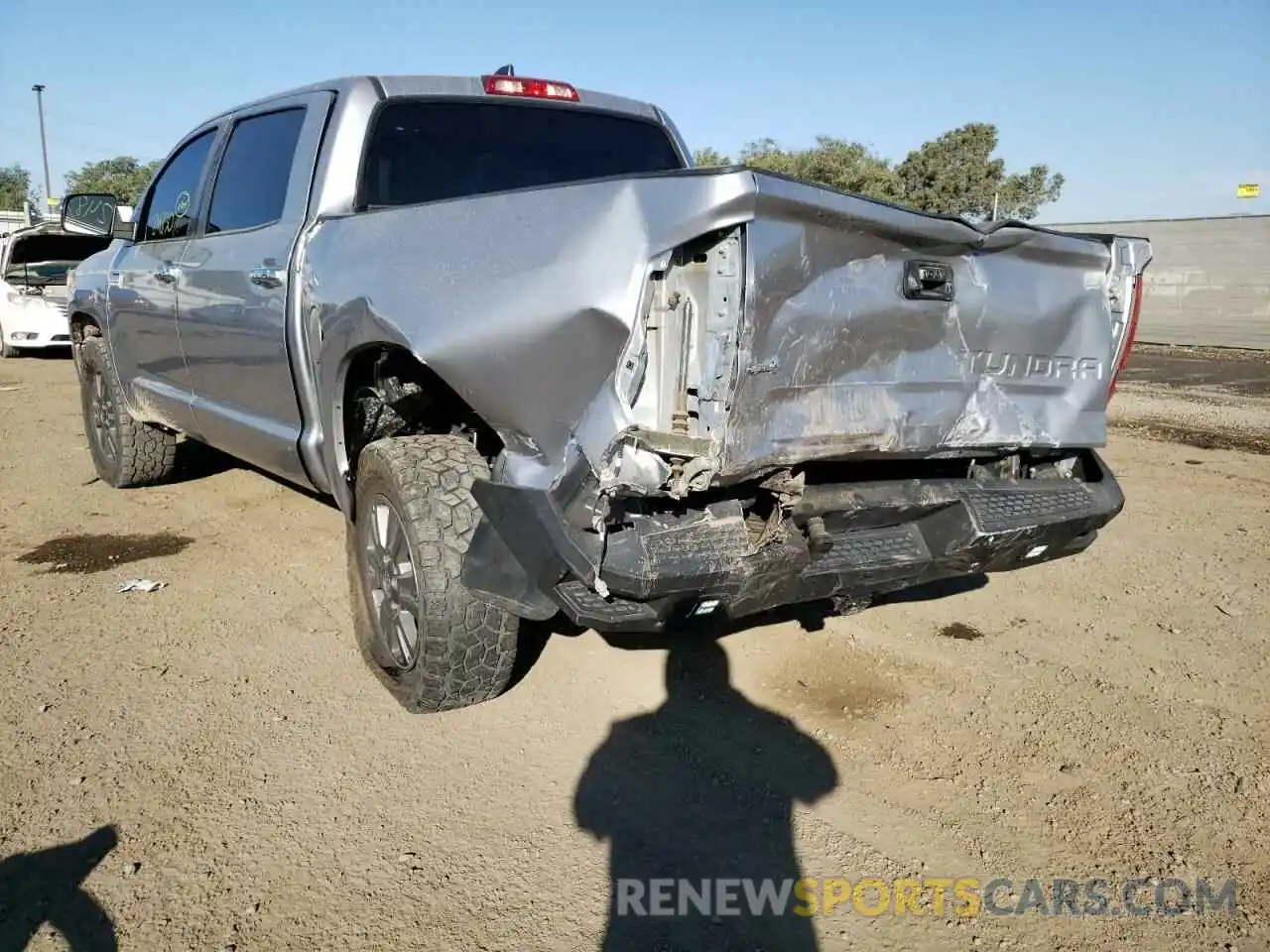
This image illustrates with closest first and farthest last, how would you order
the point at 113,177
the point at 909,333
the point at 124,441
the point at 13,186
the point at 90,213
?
the point at 909,333 < the point at 90,213 < the point at 124,441 < the point at 113,177 < the point at 13,186

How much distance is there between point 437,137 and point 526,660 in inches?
83.6

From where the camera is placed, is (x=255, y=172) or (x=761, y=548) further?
(x=255, y=172)

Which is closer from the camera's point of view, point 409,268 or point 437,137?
point 409,268

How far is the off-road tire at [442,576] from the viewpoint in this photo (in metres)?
2.88

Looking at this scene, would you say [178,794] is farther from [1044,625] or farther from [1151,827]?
[1044,625]

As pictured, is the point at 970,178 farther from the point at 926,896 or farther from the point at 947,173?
the point at 926,896

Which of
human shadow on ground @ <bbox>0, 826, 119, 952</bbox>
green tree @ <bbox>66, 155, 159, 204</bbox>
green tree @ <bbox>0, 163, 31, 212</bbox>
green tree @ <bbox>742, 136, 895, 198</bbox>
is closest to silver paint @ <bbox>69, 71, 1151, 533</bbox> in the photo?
human shadow on ground @ <bbox>0, 826, 119, 952</bbox>

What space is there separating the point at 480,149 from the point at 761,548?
2.29 meters

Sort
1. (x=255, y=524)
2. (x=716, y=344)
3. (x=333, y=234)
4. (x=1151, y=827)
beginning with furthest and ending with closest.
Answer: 1. (x=255, y=524)
2. (x=333, y=234)
3. (x=1151, y=827)
4. (x=716, y=344)

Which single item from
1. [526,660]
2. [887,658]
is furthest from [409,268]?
[887,658]

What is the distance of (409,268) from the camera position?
9.32 ft

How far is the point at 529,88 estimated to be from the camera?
406 centimetres

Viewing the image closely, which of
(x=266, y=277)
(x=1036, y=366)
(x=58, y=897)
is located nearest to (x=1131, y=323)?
(x=1036, y=366)

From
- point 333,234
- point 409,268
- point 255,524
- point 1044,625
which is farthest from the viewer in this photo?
point 255,524
